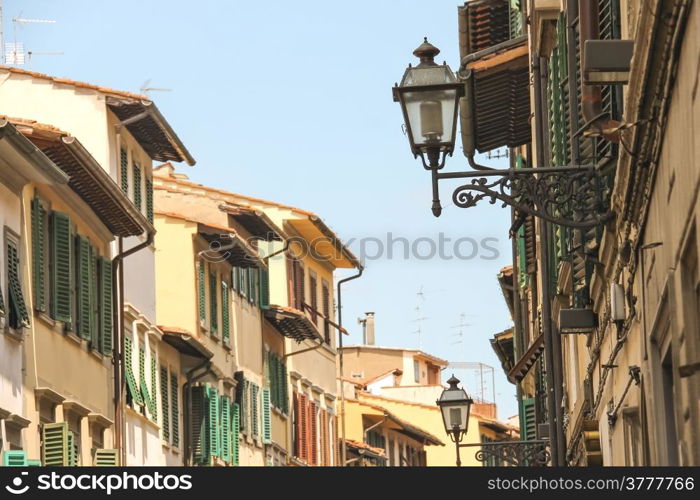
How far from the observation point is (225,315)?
39.1 metres

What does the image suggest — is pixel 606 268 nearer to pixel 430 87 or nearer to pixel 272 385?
pixel 430 87

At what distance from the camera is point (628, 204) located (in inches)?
456

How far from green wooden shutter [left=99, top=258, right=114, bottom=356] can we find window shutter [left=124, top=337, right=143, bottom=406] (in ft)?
4.08

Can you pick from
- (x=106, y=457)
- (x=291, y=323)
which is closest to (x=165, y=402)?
(x=106, y=457)

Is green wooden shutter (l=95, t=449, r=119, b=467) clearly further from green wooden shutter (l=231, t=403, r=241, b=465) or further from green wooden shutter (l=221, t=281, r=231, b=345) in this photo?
green wooden shutter (l=221, t=281, r=231, b=345)

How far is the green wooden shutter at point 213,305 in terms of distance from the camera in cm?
3738

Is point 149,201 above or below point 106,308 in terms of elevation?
above

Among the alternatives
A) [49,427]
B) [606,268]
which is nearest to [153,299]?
[49,427]

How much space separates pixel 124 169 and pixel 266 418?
13.1 m

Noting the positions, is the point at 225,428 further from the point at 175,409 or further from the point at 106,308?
the point at 106,308

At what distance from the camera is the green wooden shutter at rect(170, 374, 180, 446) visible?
34094mm

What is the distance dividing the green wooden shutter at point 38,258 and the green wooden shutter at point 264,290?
60.7ft

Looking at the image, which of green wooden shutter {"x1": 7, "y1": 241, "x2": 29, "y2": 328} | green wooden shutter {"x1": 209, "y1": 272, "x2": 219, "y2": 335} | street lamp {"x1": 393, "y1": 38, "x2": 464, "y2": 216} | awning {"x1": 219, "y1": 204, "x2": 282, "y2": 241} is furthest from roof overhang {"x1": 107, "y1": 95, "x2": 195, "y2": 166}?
street lamp {"x1": 393, "y1": 38, "x2": 464, "y2": 216}
